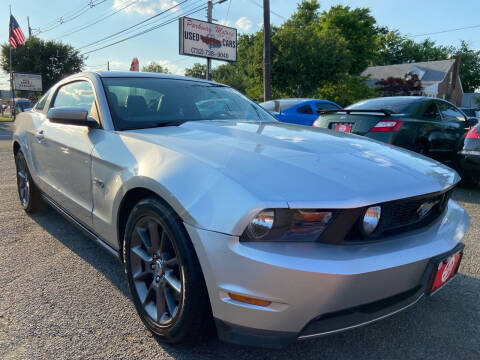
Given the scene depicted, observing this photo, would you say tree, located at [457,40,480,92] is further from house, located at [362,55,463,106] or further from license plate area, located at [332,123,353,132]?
license plate area, located at [332,123,353,132]

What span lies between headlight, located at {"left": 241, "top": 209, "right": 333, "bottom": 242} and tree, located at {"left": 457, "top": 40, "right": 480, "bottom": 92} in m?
74.0

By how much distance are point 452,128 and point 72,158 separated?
5.73 metres

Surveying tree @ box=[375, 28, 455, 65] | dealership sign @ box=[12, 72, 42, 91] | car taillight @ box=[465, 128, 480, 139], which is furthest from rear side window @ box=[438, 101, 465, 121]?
tree @ box=[375, 28, 455, 65]

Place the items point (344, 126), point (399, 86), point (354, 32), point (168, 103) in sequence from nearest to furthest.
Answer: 1. point (168, 103)
2. point (344, 126)
3. point (399, 86)
4. point (354, 32)

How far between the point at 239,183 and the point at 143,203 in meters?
0.60

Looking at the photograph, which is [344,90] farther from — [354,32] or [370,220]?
[370,220]

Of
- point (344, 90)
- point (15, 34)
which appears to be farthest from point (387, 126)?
point (15, 34)

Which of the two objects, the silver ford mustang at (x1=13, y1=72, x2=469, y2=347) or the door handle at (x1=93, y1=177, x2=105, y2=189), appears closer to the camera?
the silver ford mustang at (x1=13, y1=72, x2=469, y2=347)

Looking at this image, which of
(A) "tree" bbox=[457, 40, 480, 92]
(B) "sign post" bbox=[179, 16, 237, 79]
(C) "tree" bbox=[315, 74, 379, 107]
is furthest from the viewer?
(A) "tree" bbox=[457, 40, 480, 92]

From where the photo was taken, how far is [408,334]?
197cm

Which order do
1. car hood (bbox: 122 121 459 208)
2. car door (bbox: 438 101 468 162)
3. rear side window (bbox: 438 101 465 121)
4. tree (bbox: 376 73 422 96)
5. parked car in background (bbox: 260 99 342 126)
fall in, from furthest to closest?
tree (bbox: 376 73 422 96) < parked car in background (bbox: 260 99 342 126) < rear side window (bbox: 438 101 465 121) < car door (bbox: 438 101 468 162) < car hood (bbox: 122 121 459 208)

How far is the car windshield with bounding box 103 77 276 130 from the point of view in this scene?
8.21 ft

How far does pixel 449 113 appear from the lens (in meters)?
6.13

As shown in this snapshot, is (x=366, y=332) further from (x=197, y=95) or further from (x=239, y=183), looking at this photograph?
(x=197, y=95)
